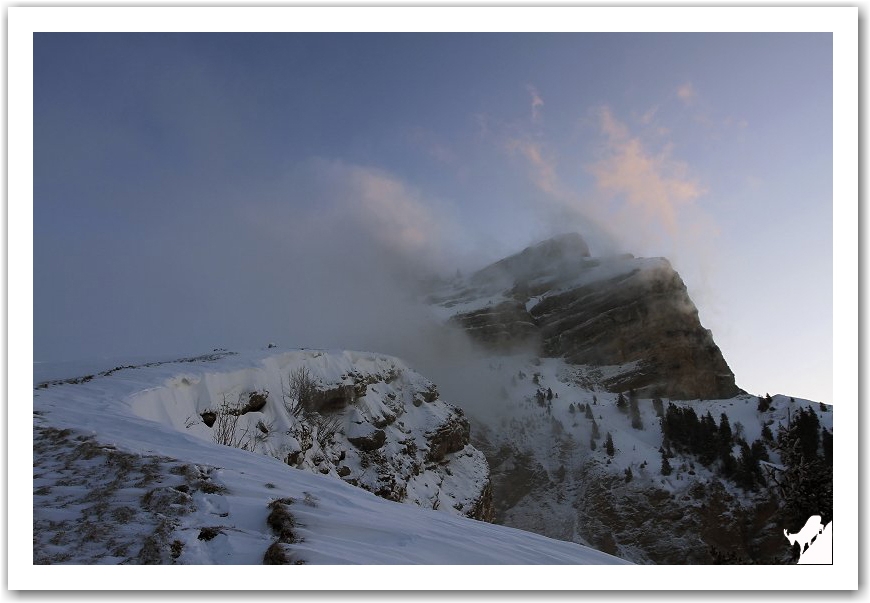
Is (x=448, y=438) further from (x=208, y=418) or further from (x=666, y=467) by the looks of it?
(x=208, y=418)

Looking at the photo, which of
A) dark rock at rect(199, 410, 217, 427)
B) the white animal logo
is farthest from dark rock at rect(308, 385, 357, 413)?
the white animal logo

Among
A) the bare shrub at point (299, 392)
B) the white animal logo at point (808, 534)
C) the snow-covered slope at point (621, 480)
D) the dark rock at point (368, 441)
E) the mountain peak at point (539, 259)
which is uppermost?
the mountain peak at point (539, 259)

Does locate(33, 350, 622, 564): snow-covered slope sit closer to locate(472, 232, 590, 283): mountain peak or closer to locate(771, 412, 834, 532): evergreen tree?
locate(771, 412, 834, 532): evergreen tree

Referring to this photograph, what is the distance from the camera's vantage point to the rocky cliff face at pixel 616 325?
95.9 meters

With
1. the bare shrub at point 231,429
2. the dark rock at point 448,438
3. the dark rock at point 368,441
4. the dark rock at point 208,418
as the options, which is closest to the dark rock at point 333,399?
the dark rock at point 368,441

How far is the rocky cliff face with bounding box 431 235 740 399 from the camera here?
95.9 meters

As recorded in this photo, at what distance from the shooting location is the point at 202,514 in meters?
4.68

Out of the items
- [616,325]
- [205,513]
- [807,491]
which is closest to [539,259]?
[616,325]

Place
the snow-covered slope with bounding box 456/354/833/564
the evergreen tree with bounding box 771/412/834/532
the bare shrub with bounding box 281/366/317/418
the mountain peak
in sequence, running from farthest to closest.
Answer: the mountain peak, the snow-covered slope with bounding box 456/354/833/564, the bare shrub with bounding box 281/366/317/418, the evergreen tree with bounding box 771/412/834/532

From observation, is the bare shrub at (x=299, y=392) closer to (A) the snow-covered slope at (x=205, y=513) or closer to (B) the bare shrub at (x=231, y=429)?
(B) the bare shrub at (x=231, y=429)

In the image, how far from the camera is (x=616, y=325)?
337 ft

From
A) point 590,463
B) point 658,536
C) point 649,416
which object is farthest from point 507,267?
point 658,536
